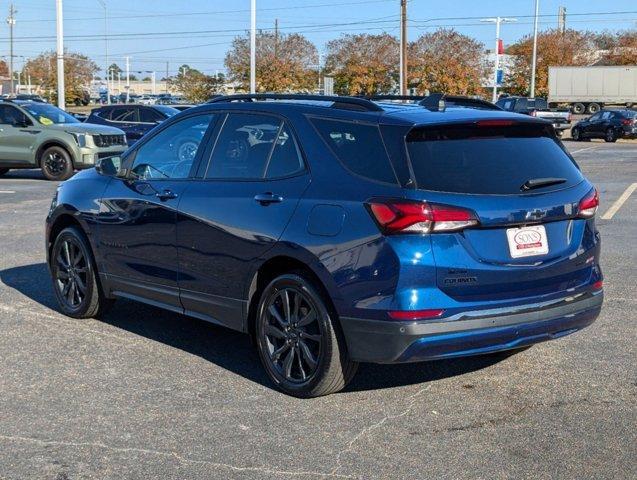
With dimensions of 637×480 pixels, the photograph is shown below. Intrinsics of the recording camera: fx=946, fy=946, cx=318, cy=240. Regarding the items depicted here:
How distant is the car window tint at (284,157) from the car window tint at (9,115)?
17211 millimetres

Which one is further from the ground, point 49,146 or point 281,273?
point 49,146

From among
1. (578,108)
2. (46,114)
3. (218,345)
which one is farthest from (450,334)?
(578,108)

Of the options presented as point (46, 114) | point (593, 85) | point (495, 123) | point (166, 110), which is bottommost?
point (495, 123)

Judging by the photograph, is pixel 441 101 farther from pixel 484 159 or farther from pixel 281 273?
pixel 281 273

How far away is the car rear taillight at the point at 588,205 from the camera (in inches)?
213

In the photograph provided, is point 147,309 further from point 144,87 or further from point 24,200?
point 144,87

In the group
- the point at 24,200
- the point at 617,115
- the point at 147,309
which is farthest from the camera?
the point at 617,115

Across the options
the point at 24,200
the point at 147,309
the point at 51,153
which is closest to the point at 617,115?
the point at 51,153

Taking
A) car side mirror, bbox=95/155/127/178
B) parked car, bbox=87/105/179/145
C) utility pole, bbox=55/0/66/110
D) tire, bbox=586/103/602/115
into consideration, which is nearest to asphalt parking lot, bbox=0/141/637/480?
car side mirror, bbox=95/155/127/178

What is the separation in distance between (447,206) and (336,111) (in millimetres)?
1012

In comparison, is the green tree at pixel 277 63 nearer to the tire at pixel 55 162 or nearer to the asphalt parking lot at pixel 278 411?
the tire at pixel 55 162

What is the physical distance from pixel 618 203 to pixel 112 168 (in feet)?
35.8

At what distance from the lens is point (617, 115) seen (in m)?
41.3

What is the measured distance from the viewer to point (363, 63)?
204 feet
